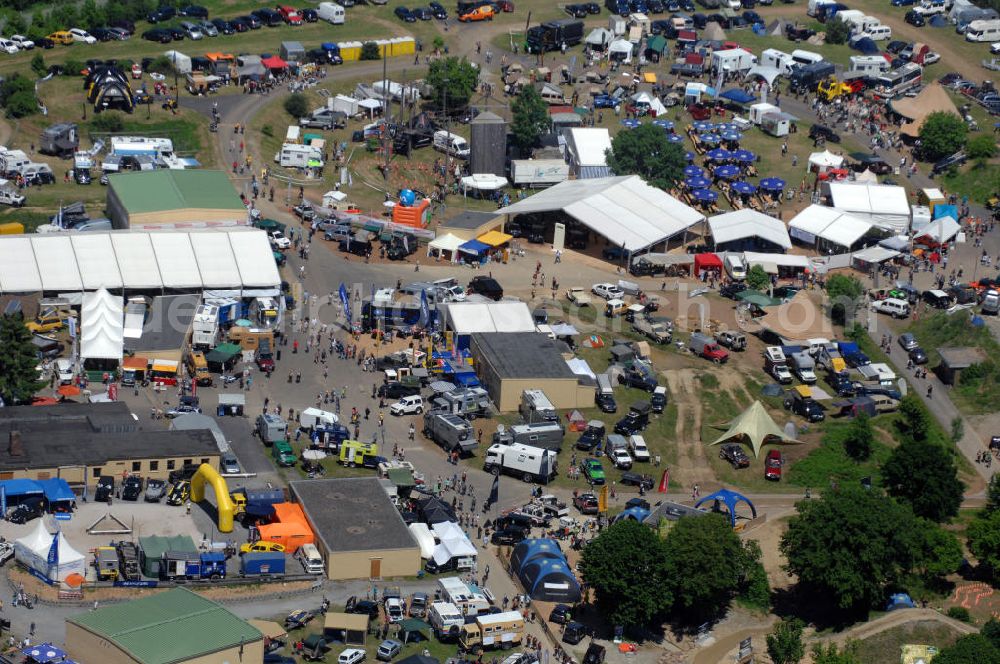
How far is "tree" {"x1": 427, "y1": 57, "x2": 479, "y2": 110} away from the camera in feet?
416

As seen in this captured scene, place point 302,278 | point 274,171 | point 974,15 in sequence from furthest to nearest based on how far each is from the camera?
point 974,15, point 274,171, point 302,278

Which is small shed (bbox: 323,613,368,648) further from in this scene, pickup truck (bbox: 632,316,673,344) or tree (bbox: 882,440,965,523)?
pickup truck (bbox: 632,316,673,344)

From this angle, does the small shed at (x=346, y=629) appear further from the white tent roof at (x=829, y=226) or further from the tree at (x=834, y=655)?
the white tent roof at (x=829, y=226)

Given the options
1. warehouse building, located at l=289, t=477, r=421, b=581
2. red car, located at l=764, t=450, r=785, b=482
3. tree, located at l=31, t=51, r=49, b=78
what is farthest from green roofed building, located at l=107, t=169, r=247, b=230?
red car, located at l=764, t=450, r=785, b=482

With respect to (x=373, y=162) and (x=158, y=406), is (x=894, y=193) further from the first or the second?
(x=158, y=406)

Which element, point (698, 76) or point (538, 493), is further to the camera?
point (698, 76)

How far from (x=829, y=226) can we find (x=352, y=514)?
51296 millimetres

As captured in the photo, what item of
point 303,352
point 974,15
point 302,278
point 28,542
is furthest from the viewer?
point 974,15

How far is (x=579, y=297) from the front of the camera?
3967 inches

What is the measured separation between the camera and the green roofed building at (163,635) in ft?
204

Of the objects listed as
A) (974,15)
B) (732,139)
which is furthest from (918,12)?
(732,139)

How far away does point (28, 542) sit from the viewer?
6900 centimetres

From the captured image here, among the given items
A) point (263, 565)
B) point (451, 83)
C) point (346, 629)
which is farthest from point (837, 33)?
A: point (346, 629)

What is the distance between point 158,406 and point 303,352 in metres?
9.72
